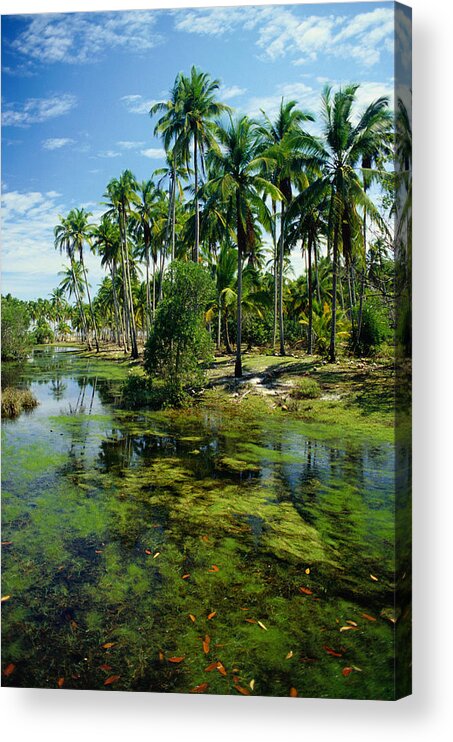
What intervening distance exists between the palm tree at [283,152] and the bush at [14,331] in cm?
184

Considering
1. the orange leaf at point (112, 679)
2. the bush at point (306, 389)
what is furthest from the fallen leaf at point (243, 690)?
the bush at point (306, 389)

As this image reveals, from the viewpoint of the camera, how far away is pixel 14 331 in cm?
424

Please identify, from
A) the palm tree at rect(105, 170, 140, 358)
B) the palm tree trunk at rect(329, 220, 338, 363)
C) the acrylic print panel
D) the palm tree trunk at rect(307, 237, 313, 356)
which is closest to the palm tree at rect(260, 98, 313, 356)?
the acrylic print panel

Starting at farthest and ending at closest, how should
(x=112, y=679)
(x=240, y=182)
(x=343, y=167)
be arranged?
(x=240, y=182), (x=343, y=167), (x=112, y=679)

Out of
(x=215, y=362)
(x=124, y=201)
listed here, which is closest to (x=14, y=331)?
(x=124, y=201)

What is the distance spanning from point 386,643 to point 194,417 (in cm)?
188

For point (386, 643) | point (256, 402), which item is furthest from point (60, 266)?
point (386, 643)

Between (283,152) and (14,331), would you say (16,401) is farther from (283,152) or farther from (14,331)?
(283,152)

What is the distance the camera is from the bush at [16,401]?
4109 millimetres

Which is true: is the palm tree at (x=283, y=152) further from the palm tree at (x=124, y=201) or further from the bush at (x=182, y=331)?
the palm tree at (x=124, y=201)

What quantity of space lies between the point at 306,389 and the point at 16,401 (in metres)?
2.03

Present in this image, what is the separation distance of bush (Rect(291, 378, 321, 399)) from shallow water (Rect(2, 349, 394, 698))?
0.70ft

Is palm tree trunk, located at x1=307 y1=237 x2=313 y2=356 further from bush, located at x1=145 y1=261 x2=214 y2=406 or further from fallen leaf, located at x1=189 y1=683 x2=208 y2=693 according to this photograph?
fallen leaf, located at x1=189 y1=683 x2=208 y2=693

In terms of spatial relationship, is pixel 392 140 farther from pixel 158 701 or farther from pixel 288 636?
pixel 158 701
